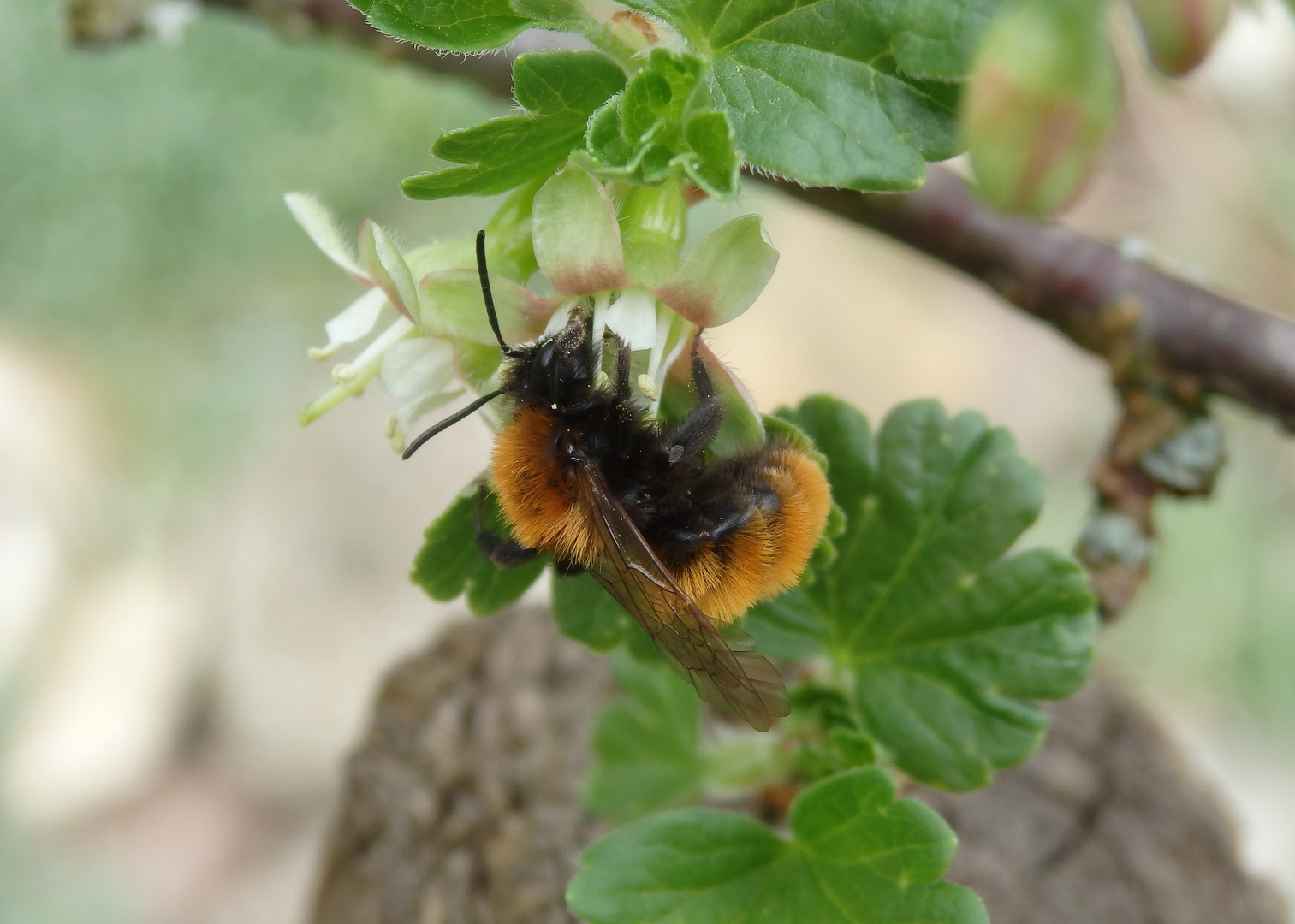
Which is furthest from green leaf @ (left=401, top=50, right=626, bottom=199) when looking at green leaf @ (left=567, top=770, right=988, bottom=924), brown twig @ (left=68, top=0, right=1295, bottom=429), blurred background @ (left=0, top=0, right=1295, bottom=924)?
blurred background @ (left=0, top=0, right=1295, bottom=924)

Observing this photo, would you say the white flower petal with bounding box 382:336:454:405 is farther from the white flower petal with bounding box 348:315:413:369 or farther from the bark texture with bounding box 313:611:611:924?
the bark texture with bounding box 313:611:611:924

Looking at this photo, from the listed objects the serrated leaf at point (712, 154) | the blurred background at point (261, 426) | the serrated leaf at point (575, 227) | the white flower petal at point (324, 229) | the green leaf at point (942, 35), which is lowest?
the blurred background at point (261, 426)

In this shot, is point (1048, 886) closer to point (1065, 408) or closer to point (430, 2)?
point (430, 2)

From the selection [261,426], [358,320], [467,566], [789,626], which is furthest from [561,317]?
[261,426]

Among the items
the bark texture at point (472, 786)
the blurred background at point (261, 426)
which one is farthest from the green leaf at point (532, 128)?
the blurred background at point (261, 426)

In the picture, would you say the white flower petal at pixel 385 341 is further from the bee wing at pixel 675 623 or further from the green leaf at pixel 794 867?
the green leaf at pixel 794 867

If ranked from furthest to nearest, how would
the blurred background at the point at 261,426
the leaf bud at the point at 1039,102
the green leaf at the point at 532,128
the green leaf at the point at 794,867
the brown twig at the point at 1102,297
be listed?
the blurred background at the point at 261,426 < the brown twig at the point at 1102,297 < the green leaf at the point at 794,867 < the green leaf at the point at 532,128 < the leaf bud at the point at 1039,102

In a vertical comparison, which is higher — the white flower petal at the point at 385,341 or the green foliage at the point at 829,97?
the green foliage at the point at 829,97

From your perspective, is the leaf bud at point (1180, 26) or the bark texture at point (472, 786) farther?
the bark texture at point (472, 786)
